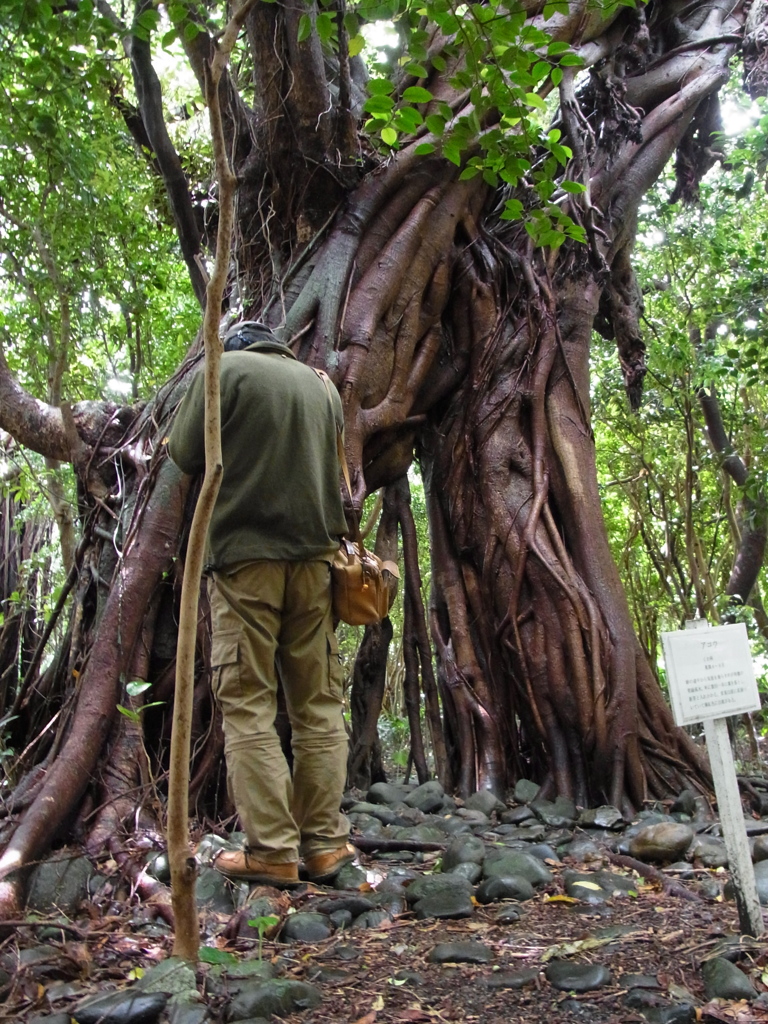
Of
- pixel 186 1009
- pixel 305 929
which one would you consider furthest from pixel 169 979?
pixel 305 929

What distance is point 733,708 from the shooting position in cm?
234

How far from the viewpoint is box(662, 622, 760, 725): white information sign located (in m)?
2.27

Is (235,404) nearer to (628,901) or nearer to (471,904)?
(471,904)

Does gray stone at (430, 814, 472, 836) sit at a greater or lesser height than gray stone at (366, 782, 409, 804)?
lesser

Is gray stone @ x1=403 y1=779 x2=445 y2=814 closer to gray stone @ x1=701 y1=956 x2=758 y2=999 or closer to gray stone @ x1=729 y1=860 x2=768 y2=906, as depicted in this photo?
gray stone @ x1=729 y1=860 x2=768 y2=906

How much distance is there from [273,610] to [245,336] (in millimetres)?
1005

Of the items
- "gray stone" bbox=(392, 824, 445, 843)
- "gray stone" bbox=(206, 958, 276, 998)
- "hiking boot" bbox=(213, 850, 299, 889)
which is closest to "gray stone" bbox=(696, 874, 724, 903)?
"gray stone" bbox=(392, 824, 445, 843)

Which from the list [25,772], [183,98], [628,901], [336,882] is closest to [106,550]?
[25,772]

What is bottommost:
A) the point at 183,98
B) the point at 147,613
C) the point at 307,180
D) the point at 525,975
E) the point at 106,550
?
the point at 525,975

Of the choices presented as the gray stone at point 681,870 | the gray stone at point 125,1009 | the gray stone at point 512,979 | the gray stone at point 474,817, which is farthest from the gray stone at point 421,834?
the gray stone at point 125,1009

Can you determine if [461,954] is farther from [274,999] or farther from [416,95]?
[416,95]

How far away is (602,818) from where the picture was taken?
370 cm

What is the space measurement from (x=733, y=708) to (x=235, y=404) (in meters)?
1.76

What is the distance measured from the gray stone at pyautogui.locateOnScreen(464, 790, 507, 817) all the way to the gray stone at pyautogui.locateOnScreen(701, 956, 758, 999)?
194 cm
